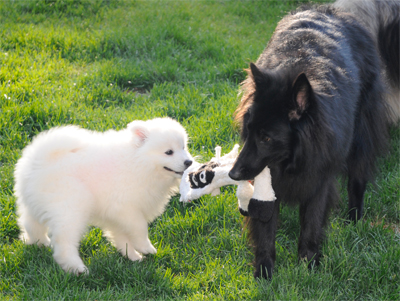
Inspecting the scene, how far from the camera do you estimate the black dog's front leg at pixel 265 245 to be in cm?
295

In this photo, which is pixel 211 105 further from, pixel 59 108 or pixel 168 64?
pixel 59 108

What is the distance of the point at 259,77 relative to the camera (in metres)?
2.55

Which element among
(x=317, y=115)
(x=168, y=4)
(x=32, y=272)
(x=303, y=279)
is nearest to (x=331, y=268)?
(x=303, y=279)

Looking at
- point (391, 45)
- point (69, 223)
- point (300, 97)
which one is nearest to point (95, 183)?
point (69, 223)

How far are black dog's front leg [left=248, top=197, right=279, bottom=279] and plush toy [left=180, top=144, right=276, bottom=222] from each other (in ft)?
0.57

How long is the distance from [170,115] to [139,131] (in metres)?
1.85

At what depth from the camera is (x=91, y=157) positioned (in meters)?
2.99

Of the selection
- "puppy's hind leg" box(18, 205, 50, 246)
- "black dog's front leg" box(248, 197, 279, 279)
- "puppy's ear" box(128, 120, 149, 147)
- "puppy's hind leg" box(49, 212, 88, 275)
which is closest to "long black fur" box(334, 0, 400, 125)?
"black dog's front leg" box(248, 197, 279, 279)

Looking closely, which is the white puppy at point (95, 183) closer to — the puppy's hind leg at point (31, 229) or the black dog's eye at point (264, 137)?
the puppy's hind leg at point (31, 229)

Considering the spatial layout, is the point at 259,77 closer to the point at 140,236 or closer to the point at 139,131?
the point at 139,131

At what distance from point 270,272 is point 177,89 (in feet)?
10.2

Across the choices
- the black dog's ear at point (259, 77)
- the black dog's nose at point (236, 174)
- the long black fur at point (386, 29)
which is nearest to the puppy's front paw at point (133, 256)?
the black dog's nose at point (236, 174)

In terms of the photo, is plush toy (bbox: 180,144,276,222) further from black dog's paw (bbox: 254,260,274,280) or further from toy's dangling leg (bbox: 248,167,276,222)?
black dog's paw (bbox: 254,260,274,280)

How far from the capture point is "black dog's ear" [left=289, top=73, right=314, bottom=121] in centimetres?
239
